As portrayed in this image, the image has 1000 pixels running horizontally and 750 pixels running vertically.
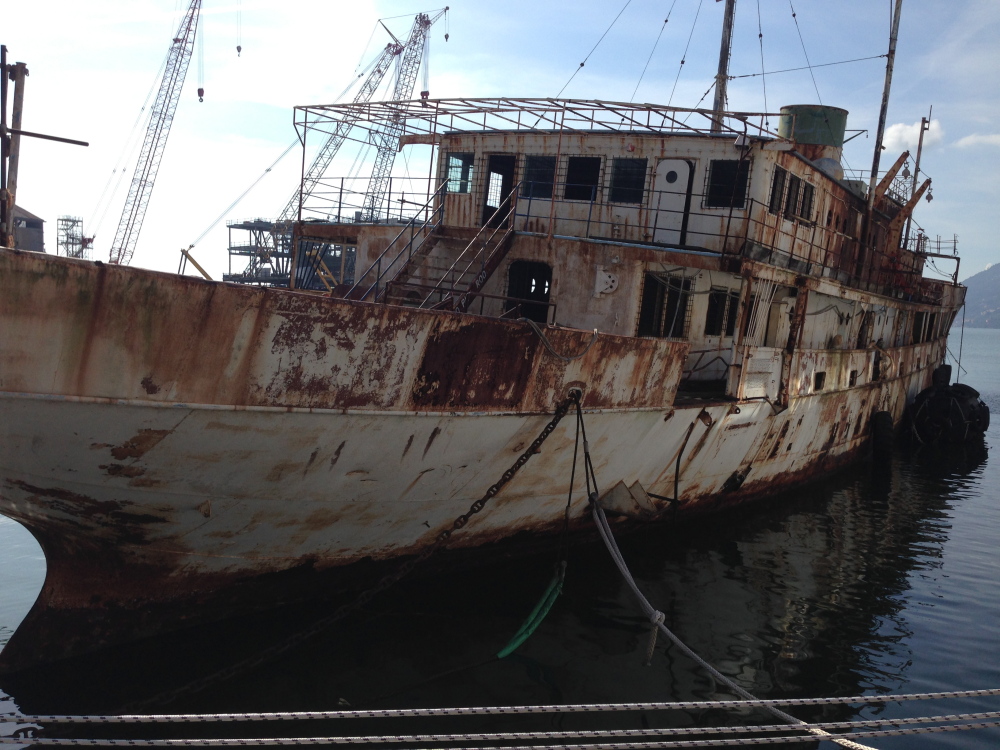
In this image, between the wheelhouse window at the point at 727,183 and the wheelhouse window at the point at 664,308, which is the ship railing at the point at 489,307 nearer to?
the wheelhouse window at the point at 664,308

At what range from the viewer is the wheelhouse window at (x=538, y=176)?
13180 millimetres

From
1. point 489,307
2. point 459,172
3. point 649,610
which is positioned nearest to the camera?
point 649,610

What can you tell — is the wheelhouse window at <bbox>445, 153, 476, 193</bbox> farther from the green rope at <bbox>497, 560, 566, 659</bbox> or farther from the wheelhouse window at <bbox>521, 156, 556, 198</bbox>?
the green rope at <bbox>497, 560, 566, 659</bbox>

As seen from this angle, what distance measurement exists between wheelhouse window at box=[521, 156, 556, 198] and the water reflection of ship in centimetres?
602

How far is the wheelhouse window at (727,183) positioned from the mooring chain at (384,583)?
5499 mm

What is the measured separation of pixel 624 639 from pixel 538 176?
7.98 m

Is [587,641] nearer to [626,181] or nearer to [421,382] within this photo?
[421,382]

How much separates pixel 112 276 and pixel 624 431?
5923mm

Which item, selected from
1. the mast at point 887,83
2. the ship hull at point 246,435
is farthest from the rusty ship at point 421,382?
the mast at point 887,83

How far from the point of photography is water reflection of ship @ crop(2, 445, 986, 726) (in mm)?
6996

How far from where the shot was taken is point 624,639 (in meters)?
8.52

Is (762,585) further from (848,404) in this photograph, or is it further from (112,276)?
(112,276)

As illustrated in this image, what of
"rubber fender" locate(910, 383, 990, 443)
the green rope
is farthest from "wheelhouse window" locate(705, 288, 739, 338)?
"rubber fender" locate(910, 383, 990, 443)

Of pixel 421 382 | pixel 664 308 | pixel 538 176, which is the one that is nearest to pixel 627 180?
pixel 538 176
